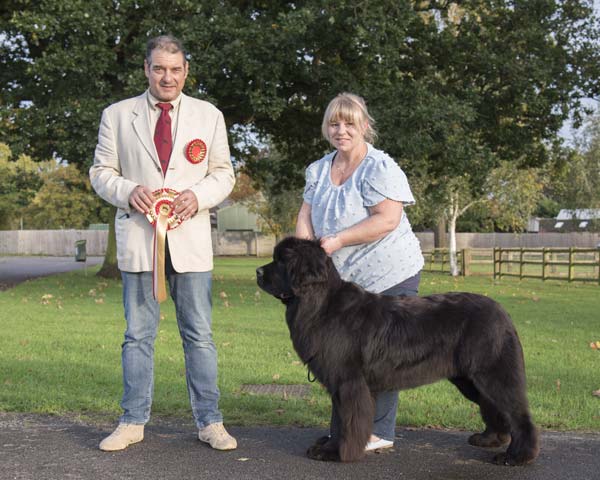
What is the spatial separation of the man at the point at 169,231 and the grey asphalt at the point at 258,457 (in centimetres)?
22

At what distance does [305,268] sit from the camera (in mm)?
4328

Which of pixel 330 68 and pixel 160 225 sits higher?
pixel 330 68

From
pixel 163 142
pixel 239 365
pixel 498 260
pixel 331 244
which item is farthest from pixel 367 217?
pixel 498 260

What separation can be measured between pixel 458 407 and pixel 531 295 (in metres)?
12.7

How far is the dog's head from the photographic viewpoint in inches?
171

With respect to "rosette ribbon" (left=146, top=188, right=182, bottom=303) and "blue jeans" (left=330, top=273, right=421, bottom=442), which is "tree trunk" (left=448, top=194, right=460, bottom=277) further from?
"rosette ribbon" (left=146, top=188, right=182, bottom=303)

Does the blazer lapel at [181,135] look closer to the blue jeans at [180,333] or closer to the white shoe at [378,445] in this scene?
the blue jeans at [180,333]

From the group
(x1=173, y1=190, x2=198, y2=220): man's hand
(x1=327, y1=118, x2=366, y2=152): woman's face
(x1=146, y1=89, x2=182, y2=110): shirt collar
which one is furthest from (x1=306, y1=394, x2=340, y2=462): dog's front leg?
(x1=146, y1=89, x2=182, y2=110): shirt collar

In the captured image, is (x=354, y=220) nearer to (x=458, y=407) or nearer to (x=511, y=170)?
(x=458, y=407)

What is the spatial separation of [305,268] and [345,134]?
1021 mm

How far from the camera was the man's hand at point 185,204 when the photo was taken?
4.69 meters

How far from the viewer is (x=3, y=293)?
58.4 feet

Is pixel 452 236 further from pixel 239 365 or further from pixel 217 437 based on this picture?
pixel 217 437

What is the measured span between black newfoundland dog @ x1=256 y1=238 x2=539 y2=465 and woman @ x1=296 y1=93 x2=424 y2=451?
0.28 metres
